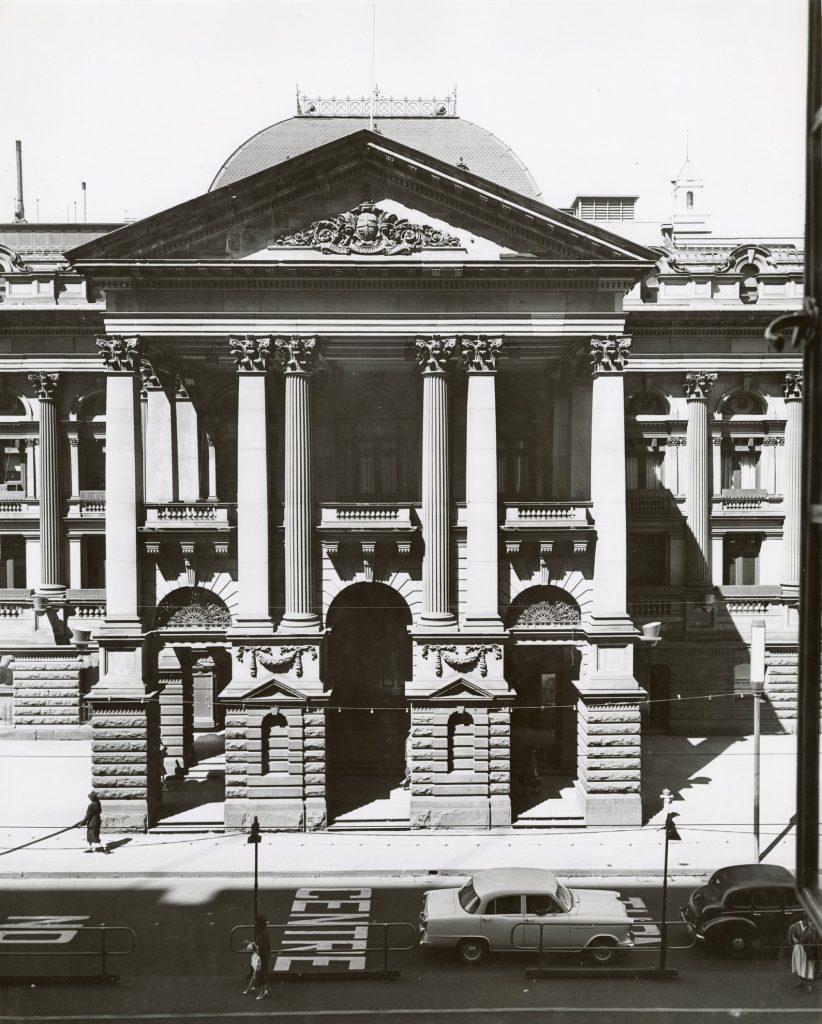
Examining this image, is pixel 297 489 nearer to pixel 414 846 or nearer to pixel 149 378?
pixel 149 378

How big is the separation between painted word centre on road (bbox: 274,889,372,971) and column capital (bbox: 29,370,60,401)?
24.8m

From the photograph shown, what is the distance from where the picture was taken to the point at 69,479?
3994 cm

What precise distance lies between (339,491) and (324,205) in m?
10.9

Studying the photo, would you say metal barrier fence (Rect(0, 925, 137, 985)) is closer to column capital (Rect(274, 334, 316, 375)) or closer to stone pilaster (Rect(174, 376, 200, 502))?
column capital (Rect(274, 334, 316, 375))

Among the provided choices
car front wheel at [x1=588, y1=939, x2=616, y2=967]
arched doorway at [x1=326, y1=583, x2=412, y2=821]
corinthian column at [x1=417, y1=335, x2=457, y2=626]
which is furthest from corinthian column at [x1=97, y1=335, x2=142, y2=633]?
car front wheel at [x1=588, y1=939, x2=616, y2=967]

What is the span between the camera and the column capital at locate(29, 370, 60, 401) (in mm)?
39125

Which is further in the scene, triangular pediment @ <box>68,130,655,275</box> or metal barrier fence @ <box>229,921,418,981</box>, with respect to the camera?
triangular pediment @ <box>68,130,655,275</box>

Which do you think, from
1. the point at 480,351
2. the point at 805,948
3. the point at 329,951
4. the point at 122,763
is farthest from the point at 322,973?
the point at 480,351

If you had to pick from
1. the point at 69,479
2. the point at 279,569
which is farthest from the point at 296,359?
the point at 69,479

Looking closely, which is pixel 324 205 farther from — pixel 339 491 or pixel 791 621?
pixel 791 621

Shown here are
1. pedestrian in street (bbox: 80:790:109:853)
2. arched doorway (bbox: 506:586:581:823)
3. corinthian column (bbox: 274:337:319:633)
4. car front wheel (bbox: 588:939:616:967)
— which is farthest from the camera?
arched doorway (bbox: 506:586:581:823)

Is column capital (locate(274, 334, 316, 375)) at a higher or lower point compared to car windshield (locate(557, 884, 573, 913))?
higher

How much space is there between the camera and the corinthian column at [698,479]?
40.5 meters

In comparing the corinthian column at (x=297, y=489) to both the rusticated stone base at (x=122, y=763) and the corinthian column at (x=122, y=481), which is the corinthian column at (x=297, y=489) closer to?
the corinthian column at (x=122, y=481)
